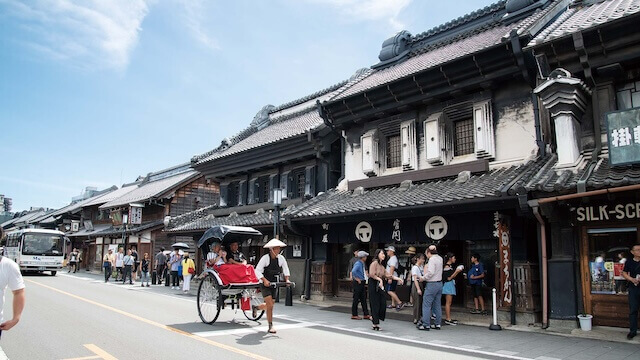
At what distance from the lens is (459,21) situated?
18672 mm

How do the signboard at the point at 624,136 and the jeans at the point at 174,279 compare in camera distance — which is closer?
the signboard at the point at 624,136

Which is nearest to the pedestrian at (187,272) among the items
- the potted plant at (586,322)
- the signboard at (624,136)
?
the potted plant at (586,322)

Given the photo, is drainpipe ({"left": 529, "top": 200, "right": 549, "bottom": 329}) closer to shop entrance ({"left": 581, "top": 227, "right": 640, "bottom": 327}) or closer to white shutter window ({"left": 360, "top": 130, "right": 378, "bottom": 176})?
shop entrance ({"left": 581, "top": 227, "right": 640, "bottom": 327})

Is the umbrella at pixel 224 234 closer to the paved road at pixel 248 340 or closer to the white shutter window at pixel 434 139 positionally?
the paved road at pixel 248 340

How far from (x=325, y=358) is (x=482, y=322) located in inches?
248

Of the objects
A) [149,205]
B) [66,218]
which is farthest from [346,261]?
[66,218]

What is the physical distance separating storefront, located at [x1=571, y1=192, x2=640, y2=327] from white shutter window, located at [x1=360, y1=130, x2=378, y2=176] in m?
7.27

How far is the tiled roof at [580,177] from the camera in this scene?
8906mm

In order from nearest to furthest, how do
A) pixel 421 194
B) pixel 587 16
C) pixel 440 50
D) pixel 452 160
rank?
pixel 587 16
pixel 421 194
pixel 452 160
pixel 440 50

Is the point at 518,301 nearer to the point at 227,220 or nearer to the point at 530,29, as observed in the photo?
the point at 530,29

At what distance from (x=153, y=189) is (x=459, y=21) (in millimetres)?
29157

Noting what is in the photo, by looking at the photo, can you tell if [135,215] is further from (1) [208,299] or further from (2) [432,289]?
(2) [432,289]

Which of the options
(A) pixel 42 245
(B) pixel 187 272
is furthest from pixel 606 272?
(A) pixel 42 245

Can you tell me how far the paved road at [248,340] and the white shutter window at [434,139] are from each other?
534 cm
